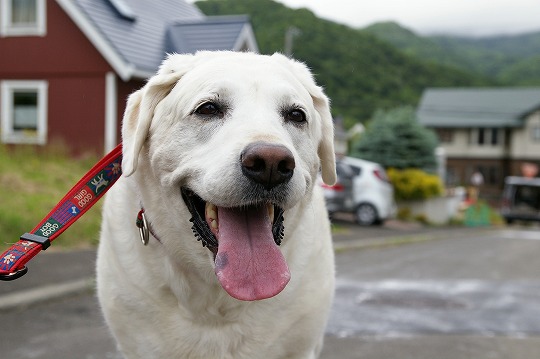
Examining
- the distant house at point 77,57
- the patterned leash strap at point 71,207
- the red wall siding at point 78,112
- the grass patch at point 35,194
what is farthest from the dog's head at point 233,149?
the red wall siding at point 78,112

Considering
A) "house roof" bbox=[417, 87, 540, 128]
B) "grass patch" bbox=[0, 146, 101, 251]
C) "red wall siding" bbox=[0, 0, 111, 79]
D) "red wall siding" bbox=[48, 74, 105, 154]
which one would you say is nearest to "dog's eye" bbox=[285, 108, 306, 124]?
"grass patch" bbox=[0, 146, 101, 251]

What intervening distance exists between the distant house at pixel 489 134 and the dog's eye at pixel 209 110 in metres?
57.7

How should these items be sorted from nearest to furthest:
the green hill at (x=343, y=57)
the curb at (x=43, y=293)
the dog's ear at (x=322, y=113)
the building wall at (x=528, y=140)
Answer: the dog's ear at (x=322, y=113) < the curb at (x=43, y=293) < the green hill at (x=343, y=57) < the building wall at (x=528, y=140)

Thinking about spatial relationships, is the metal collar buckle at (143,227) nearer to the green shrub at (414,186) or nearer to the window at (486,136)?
the green shrub at (414,186)

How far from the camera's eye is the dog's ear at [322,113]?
2.95 meters

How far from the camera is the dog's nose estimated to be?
2230 mm

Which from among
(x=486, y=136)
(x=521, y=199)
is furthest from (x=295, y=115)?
(x=486, y=136)

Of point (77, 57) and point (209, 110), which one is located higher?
point (77, 57)

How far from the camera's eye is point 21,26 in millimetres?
19531

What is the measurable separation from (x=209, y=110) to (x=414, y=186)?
24310 mm

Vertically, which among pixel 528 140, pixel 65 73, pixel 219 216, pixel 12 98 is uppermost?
pixel 65 73

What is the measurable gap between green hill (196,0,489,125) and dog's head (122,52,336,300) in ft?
1.99

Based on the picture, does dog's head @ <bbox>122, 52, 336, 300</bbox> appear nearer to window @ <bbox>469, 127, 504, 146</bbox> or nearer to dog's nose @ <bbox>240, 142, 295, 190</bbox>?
dog's nose @ <bbox>240, 142, 295, 190</bbox>

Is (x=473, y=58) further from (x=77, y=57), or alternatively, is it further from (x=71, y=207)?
(x=71, y=207)
